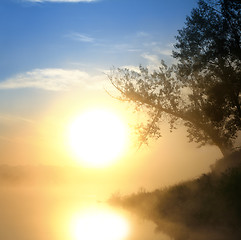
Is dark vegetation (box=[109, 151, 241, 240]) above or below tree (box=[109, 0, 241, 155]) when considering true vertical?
below

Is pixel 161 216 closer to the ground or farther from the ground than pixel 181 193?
closer to the ground

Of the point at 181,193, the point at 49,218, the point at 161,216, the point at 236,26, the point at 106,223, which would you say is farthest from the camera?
the point at 236,26

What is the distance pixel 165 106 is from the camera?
115 feet

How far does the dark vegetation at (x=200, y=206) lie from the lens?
17.3 m

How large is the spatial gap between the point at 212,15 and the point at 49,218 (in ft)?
66.9

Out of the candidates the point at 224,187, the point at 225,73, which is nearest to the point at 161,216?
the point at 224,187

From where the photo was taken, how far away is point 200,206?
21.2 m

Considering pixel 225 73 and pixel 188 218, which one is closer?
pixel 188 218

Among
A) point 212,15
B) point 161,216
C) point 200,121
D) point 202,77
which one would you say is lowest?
point 161,216

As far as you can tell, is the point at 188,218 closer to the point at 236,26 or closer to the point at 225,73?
the point at 225,73

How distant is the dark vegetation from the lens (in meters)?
17.3

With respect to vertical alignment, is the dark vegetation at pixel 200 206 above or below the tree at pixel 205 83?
below

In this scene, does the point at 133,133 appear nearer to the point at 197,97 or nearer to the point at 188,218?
the point at 197,97

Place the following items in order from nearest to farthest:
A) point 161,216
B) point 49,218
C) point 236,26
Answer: point 49,218 < point 161,216 < point 236,26
